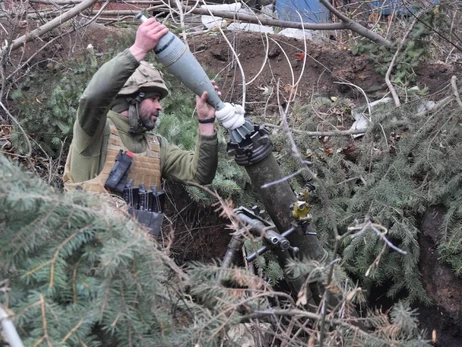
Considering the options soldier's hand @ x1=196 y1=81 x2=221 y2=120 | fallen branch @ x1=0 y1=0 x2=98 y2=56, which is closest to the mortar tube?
soldier's hand @ x1=196 y1=81 x2=221 y2=120

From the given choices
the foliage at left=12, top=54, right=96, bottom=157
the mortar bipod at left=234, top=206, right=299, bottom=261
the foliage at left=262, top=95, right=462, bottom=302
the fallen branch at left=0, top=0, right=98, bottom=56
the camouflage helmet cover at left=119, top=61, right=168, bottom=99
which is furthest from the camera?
the fallen branch at left=0, top=0, right=98, bottom=56

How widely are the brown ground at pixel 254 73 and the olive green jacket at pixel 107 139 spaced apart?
1267 millimetres

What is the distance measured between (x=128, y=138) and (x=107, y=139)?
0.18m

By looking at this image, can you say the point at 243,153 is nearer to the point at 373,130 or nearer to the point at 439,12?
the point at 373,130

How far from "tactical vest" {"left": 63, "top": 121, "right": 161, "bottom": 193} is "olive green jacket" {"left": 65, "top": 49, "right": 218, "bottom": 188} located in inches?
1.7

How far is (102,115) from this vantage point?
3797 millimetres

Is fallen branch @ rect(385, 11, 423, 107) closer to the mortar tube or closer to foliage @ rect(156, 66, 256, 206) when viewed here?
foliage @ rect(156, 66, 256, 206)

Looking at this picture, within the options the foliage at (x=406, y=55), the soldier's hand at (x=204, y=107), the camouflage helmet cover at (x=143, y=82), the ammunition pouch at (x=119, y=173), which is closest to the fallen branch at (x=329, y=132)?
the foliage at (x=406, y=55)

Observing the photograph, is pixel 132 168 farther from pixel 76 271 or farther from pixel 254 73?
pixel 254 73

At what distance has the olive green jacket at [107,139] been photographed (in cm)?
364

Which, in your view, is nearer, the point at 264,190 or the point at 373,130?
the point at 264,190

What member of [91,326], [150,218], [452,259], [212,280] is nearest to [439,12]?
[452,259]

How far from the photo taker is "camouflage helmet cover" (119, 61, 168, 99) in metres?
4.11

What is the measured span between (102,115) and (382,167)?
2.51 m
